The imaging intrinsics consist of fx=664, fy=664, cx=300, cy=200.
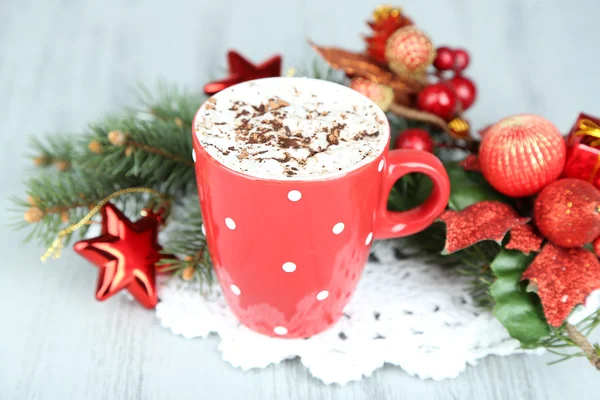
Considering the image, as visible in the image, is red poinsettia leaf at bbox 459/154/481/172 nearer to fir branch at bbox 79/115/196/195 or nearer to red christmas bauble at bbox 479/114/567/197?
red christmas bauble at bbox 479/114/567/197

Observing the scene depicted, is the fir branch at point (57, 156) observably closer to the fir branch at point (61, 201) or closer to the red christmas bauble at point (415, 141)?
the fir branch at point (61, 201)

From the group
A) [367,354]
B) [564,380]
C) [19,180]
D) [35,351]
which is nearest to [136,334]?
[35,351]

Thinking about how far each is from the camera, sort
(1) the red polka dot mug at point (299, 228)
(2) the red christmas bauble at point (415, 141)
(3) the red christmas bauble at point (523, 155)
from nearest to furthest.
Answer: (1) the red polka dot mug at point (299, 228), (3) the red christmas bauble at point (523, 155), (2) the red christmas bauble at point (415, 141)

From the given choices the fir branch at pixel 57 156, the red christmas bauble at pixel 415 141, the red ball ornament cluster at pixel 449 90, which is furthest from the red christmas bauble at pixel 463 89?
the fir branch at pixel 57 156

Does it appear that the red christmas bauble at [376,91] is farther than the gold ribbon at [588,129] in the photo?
Yes

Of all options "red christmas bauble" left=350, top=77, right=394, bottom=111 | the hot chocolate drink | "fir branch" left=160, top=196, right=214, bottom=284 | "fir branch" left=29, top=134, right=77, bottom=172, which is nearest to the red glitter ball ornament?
"red christmas bauble" left=350, top=77, right=394, bottom=111

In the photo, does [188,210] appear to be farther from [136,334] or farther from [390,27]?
[390,27]

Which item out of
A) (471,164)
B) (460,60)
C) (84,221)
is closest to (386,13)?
(460,60)
